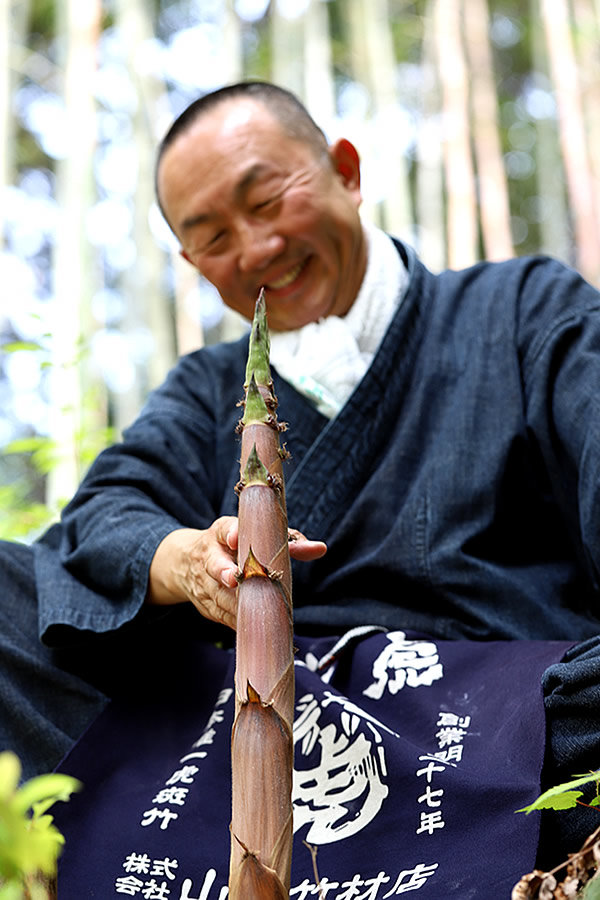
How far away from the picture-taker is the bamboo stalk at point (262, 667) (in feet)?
2.33

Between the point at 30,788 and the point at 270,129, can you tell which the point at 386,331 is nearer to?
the point at 270,129

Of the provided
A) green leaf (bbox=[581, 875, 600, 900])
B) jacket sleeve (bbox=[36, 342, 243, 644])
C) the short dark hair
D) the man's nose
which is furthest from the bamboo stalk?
the short dark hair

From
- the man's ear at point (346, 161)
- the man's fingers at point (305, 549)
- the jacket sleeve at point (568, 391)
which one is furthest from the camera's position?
the man's ear at point (346, 161)

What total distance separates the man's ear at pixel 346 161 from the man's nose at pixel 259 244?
0.85ft

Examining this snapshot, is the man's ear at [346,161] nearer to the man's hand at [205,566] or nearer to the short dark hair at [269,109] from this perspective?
the short dark hair at [269,109]

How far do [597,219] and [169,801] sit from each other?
19.8ft

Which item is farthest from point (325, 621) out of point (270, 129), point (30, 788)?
point (30, 788)

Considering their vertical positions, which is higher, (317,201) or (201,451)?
(317,201)

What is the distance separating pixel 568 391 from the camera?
1.44 meters

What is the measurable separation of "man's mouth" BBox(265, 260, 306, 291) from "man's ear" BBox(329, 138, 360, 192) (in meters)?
0.26

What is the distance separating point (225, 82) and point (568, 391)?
18.7ft

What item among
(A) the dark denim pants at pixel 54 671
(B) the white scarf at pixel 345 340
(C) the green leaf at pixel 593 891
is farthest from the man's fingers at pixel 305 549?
(B) the white scarf at pixel 345 340

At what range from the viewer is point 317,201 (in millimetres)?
1646

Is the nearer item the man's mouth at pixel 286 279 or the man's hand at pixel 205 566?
the man's hand at pixel 205 566
